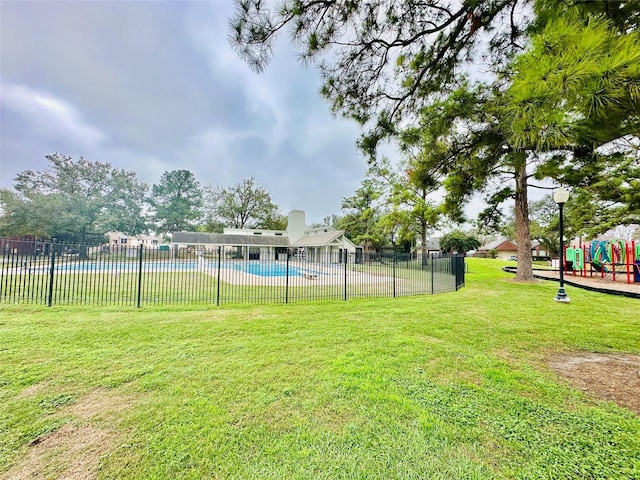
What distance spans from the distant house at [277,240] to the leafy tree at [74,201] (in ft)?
30.6

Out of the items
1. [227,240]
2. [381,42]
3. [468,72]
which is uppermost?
[381,42]

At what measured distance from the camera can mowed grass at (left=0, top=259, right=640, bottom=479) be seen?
1758 millimetres

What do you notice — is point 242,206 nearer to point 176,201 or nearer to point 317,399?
point 176,201

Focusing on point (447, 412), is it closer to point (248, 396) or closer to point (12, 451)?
point (248, 396)

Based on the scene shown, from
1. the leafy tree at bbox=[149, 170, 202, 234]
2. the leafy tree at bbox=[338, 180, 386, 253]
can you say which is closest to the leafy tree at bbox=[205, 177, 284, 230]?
the leafy tree at bbox=[149, 170, 202, 234]

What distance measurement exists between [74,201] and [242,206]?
824 inches

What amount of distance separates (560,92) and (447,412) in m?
2.94

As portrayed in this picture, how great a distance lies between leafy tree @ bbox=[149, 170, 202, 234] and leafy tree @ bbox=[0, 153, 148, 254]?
304 cm

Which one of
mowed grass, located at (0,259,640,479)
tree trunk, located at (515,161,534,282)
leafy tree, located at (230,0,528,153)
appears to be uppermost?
Answer: leafy tree, located at (230,0,528,153)

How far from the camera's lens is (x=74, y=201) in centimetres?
3045

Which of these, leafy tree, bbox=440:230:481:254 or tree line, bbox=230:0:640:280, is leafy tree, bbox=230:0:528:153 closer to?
tree line, bbox=230:0:640:280


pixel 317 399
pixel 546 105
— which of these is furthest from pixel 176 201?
pixel 546 105

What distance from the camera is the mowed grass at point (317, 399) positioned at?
176 cm

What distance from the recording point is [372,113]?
4.42 metres
